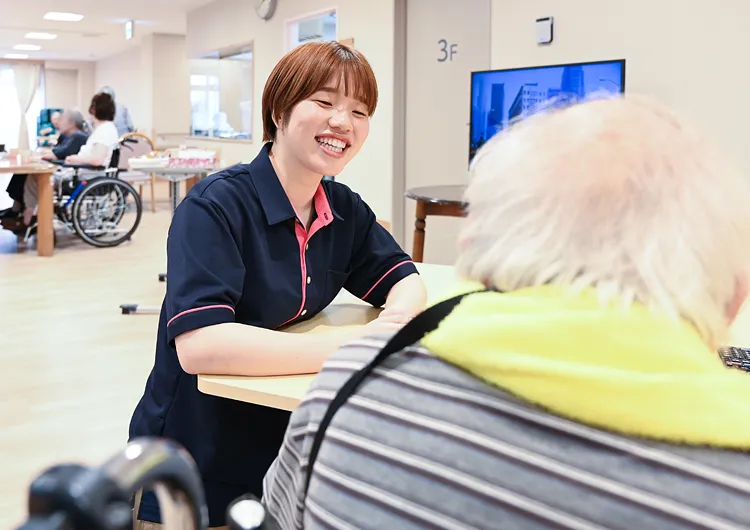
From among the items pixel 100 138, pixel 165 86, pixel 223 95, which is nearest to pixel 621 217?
pixel 100 138

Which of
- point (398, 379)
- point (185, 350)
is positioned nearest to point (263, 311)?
point (185, 350)

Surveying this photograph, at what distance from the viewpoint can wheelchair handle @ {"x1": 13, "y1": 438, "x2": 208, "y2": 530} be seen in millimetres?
262

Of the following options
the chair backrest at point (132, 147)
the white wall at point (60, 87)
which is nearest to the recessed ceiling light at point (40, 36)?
the white wall at point (60, 87)

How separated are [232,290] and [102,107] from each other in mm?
6196

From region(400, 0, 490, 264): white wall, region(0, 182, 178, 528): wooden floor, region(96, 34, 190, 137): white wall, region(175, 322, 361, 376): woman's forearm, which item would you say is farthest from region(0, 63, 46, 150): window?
region(175, 322, 361, 376): woman's forearm

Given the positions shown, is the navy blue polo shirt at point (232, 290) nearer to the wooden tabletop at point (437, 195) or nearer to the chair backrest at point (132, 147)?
the wooden tabletop at point (437, 195)

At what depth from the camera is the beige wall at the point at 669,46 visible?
343cm

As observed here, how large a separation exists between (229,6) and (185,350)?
900 cm

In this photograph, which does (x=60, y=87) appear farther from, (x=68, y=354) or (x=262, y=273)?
(x=262, y=273)

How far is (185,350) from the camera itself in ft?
4.04

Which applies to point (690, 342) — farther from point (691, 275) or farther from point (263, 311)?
point (263, 311)

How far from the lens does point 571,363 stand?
1.94 ft

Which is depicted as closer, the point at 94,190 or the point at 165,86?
the point at 94,190

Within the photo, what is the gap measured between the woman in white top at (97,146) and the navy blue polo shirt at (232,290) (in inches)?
227
